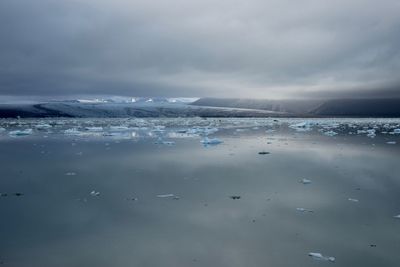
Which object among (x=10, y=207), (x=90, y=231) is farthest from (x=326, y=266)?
(x=10, y=207)

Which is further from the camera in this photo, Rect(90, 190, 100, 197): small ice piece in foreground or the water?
Rect(90, 190, 100, 197): small ice piece in foreground

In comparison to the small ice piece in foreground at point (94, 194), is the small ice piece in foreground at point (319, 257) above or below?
above

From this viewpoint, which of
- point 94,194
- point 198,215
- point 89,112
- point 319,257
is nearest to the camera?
point 319,257

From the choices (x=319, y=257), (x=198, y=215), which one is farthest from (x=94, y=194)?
(x=319, y=257)

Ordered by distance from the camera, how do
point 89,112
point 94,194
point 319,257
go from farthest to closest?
point 89,112 → point 94,194 → point 319,257

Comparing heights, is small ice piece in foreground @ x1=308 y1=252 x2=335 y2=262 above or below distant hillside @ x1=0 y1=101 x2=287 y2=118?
above

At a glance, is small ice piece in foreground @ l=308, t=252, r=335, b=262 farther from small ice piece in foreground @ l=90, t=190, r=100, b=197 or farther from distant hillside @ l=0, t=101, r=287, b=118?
distant hillside @ l=0, t=101, r=287, b=118

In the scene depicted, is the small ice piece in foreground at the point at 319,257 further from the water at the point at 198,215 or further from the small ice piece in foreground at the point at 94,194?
the small ice piece in foreground at the point at 94,194

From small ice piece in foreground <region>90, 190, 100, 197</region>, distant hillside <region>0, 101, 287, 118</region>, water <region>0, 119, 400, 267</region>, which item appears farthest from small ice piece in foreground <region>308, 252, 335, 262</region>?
distant hillside <region>0, 101, 287, 118</region>

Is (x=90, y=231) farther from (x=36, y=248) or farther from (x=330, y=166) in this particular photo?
(x=330, y=166)

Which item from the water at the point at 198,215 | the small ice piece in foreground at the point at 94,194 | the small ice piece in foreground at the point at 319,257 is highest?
the small ice piece in foreground at the point at 319,257

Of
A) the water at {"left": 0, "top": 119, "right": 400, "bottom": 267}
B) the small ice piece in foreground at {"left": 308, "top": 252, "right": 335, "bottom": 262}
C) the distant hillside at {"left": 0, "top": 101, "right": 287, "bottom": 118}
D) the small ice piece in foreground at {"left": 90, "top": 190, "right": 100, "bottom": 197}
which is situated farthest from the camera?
the distant hillside at {"left": 0, "top": 101, "right": 287, "bottom": 118}

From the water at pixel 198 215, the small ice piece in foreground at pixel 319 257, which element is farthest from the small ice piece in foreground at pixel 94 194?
the small ice piece in foreground at pixel 319 257

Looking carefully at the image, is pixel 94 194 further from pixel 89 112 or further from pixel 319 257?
pixel 89 112
